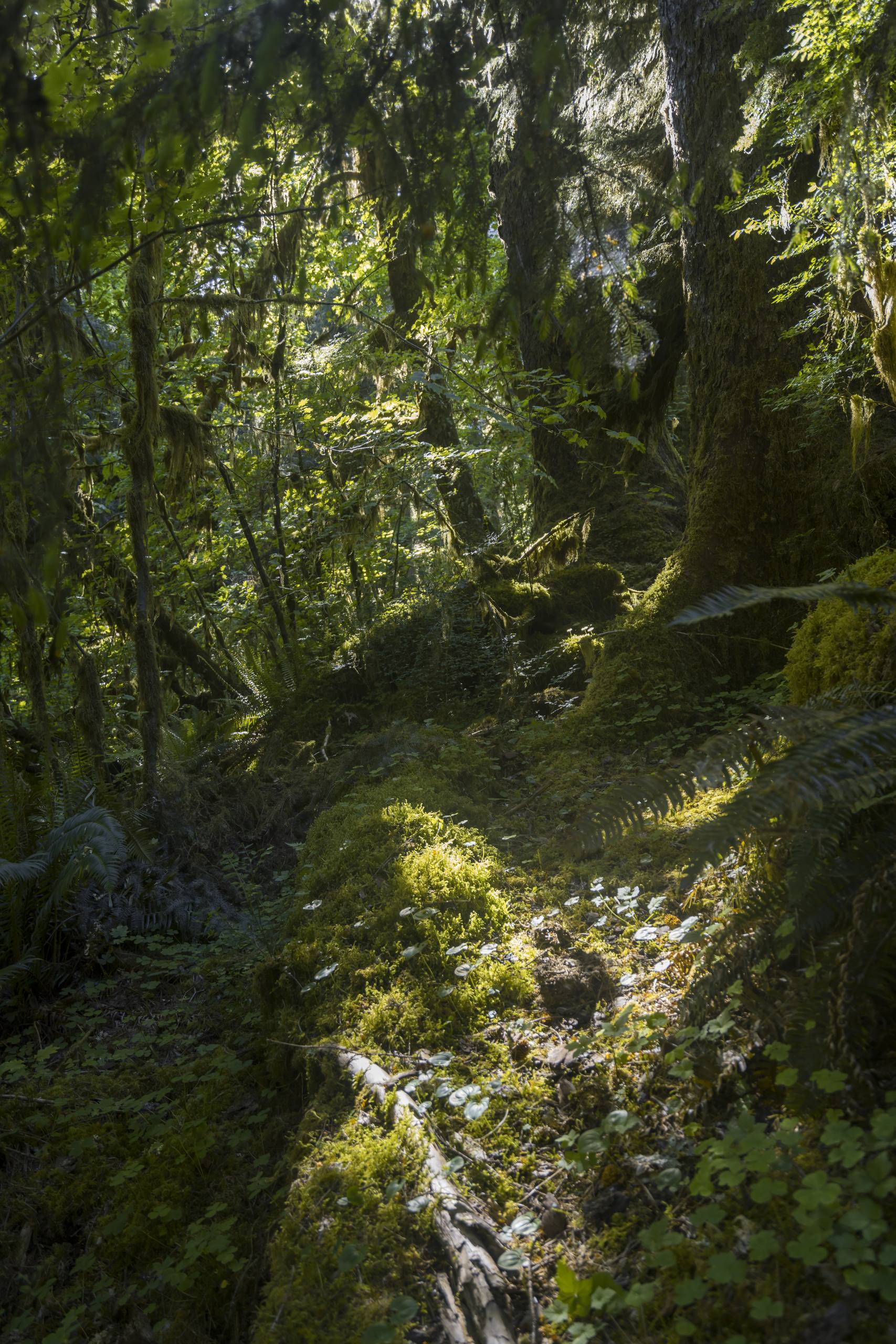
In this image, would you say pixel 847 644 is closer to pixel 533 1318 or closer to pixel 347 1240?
pixel 533 1318

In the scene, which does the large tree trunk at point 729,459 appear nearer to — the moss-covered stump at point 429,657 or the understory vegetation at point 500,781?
the understory vegetation at point 500,781

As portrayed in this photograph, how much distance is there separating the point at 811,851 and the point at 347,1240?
1.46m

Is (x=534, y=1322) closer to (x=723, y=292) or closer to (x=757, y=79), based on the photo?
(x=757, y=79)

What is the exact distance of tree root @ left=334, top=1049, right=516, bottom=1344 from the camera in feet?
5.55

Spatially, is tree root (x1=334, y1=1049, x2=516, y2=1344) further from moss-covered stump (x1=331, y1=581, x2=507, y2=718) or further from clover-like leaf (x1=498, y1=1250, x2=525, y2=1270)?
moss-covered stump (x1=331, y1=581, x2=507, y2=718)

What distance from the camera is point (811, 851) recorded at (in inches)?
77.0

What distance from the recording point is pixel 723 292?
5.14m

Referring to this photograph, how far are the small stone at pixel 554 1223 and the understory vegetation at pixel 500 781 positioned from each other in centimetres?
2

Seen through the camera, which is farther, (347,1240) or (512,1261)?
(347,1240)

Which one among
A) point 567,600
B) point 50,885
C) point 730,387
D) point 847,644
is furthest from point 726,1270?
point 567,600

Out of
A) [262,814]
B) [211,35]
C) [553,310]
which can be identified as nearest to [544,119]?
[553,310]

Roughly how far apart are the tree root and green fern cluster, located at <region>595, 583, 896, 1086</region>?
29.5 inches

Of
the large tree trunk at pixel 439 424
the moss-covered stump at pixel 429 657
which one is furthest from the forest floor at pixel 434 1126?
the large tree trunk at pixel 439 424

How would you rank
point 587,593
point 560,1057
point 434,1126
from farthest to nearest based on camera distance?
point 587,593, point 560,1057, point 434,1126
